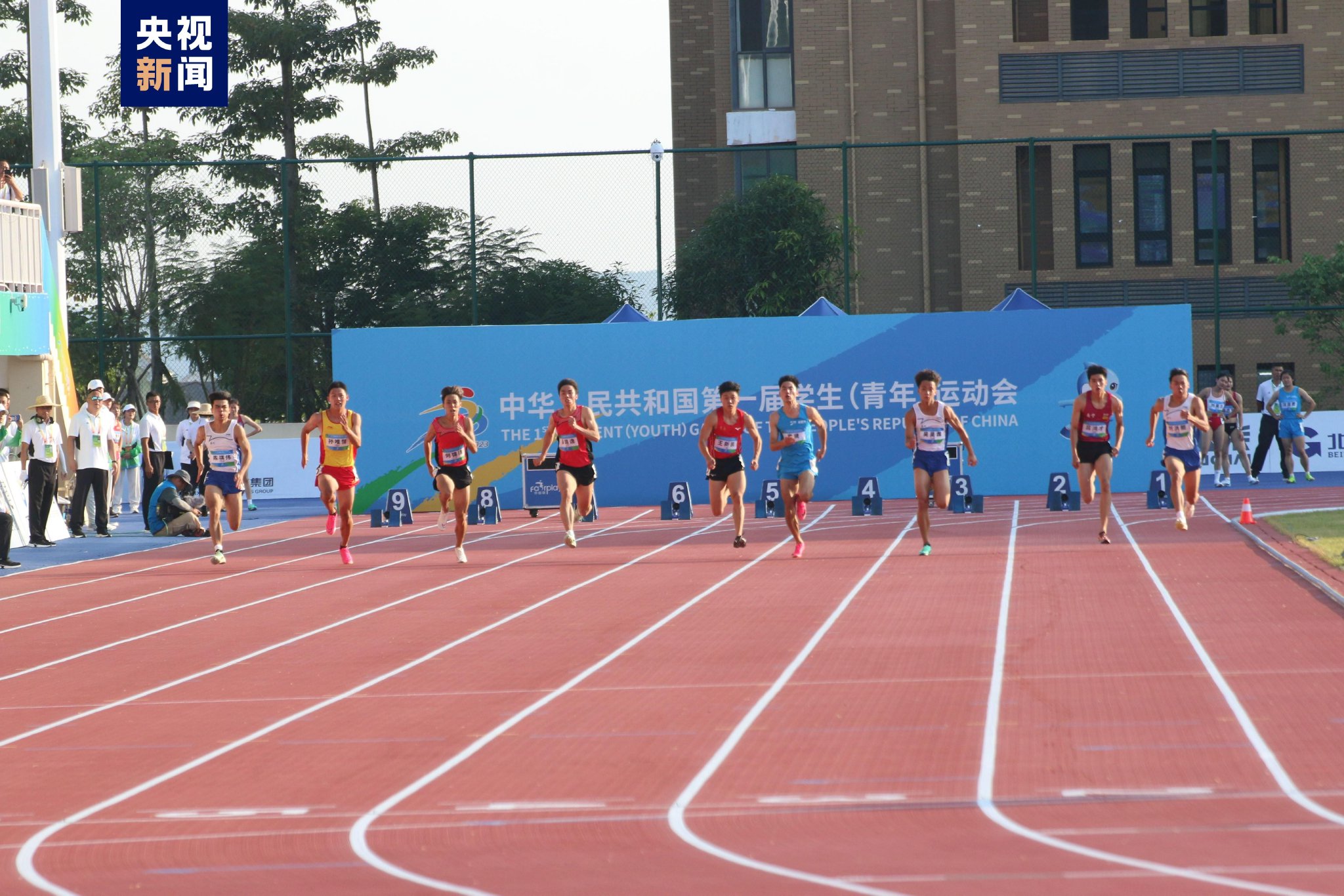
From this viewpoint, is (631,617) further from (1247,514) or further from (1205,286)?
(1205,286)

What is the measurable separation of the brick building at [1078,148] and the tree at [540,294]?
209 inches

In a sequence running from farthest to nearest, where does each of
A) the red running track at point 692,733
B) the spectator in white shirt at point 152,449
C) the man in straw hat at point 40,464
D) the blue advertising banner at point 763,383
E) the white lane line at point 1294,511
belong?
the blue advertising banner at point 763,383, the spectator in white shirt at point 152,449, the man in straw hat at point 40,464, the white lane line at point 1294,511, the red running track at point 692,733

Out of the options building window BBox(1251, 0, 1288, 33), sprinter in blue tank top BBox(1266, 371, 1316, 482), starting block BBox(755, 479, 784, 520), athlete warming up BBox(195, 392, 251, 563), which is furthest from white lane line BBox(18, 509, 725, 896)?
building window BBox(1251, 0, 1288, 33)

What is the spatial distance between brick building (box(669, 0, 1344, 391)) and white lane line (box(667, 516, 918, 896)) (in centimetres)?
2450

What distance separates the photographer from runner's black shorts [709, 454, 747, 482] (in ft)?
58.0

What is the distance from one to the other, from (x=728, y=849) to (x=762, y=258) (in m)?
25.8

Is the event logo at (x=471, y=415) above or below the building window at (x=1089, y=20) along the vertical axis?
below

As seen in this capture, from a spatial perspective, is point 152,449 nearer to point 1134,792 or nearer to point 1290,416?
point 1290,416

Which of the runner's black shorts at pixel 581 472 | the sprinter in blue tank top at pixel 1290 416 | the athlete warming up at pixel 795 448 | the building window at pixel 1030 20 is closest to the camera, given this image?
the athlete warming up at pixel 795 448

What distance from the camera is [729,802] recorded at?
22.8 feet

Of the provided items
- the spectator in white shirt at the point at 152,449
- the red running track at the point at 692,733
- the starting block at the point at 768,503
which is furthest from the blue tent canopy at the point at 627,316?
the red running track at the point at 692,733

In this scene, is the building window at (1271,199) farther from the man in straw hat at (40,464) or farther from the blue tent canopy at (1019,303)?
the man in straw hat at (40,464)

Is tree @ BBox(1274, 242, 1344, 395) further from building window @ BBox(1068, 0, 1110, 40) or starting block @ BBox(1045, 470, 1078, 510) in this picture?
starting block @ BBox(1045, 470, 1078, 510)

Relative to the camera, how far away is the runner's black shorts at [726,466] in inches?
696
